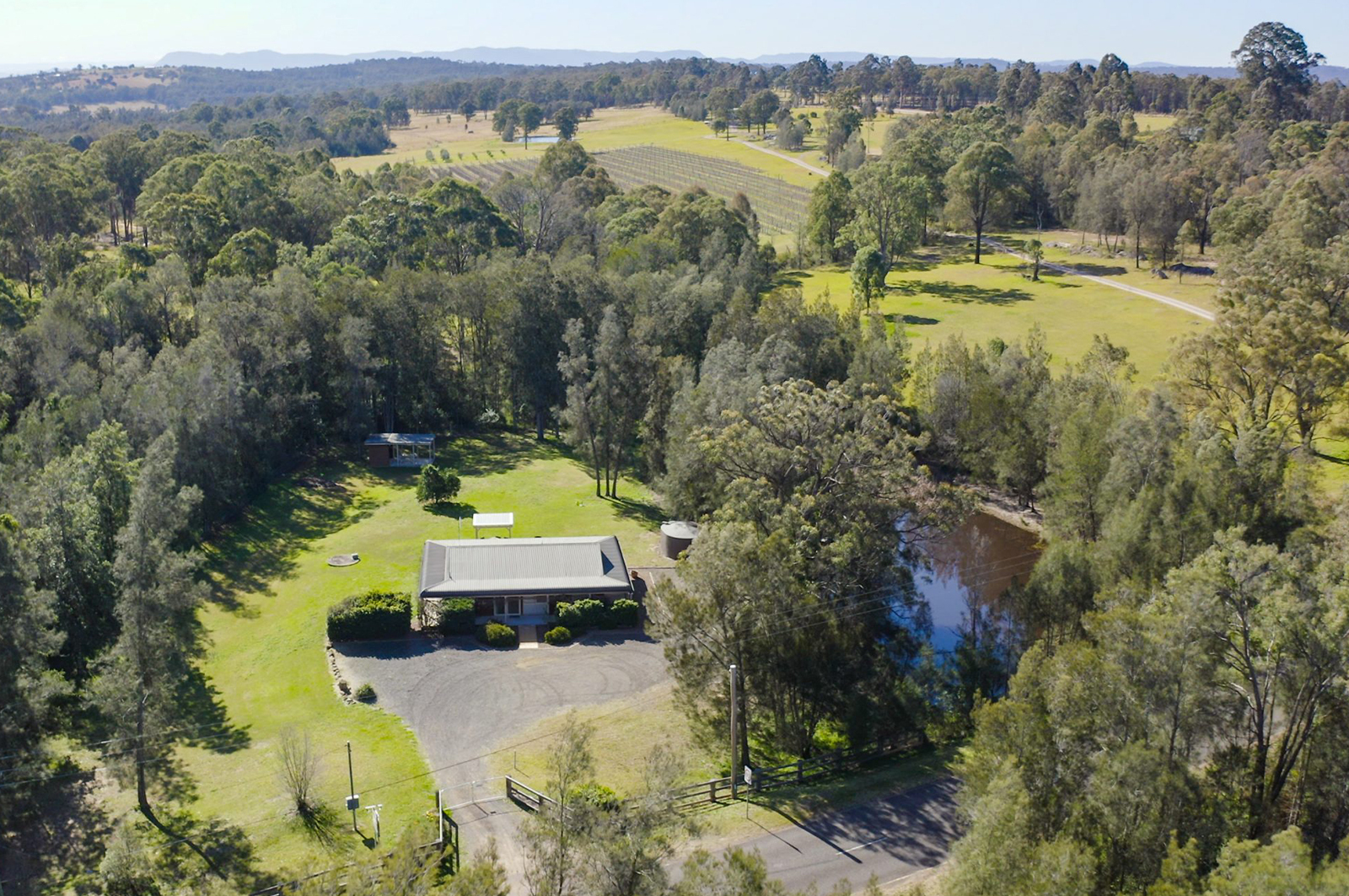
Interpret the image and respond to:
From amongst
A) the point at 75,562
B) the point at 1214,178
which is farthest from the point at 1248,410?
the point at 1214,178

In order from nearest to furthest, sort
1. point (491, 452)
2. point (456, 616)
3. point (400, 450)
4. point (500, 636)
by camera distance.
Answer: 1. point (500, 636)
2. point (456, 616)
3. point (400, 450)
4. point (491, 452)

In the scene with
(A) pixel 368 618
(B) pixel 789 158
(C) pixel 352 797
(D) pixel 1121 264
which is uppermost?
(B) pixel 789 158

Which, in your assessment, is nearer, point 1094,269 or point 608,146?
point 1094,269

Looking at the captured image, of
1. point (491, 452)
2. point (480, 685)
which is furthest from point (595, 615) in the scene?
point (491, 452)

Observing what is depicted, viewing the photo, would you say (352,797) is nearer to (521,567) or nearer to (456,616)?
(456,616)

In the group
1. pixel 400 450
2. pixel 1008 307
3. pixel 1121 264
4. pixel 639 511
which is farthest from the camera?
pixel 1121 264

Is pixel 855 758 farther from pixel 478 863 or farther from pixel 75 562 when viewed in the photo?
pixel 75 562

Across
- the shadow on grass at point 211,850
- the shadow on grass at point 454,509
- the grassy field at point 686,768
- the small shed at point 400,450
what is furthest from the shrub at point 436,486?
the shadow on grass at point 211,850
